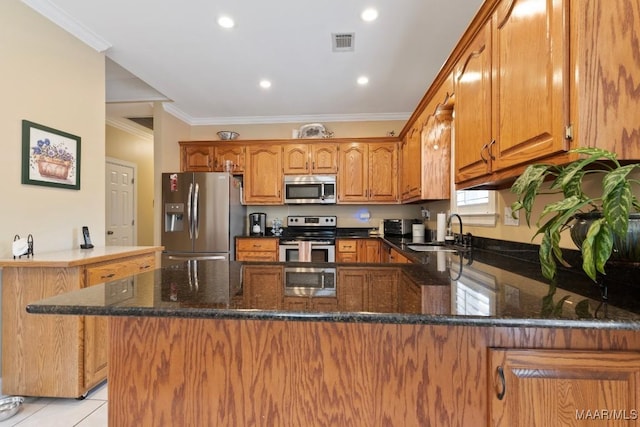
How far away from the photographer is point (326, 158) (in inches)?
169

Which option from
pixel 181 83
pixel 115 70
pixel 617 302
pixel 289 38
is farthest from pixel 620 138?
pixel 115 70

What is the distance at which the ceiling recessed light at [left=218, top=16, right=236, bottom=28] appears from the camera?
7.63 feet

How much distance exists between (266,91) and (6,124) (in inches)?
90.7

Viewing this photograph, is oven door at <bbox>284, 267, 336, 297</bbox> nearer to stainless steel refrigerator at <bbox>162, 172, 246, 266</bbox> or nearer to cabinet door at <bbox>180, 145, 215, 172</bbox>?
stainless steel refrigerator at <bbox>162, 172, 246, 266</bbox>

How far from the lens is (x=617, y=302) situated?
86 cm

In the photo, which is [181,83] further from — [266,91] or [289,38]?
[289,38]

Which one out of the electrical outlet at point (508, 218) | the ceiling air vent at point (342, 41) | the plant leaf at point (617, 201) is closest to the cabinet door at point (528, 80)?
the plant leaf at point (617, 201)

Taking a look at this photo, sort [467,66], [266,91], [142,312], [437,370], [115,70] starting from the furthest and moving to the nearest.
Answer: [266,91] < [115,70] < [467,66] < [437,370] < [142,312]

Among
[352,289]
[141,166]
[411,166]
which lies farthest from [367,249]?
[141,166]

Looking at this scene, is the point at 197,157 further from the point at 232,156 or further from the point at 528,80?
the point at 528,80

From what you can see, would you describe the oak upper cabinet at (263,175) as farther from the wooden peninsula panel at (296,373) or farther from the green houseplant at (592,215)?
the green houseplant at (592,215)

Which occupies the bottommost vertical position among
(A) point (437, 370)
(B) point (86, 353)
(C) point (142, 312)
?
(B) point (86, 353)

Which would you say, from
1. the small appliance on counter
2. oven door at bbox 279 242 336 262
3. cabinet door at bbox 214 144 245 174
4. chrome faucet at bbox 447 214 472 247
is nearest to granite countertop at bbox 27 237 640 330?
chrome faucet at bbox 447 214 472 247

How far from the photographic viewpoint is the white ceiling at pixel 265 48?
87.5 inches
